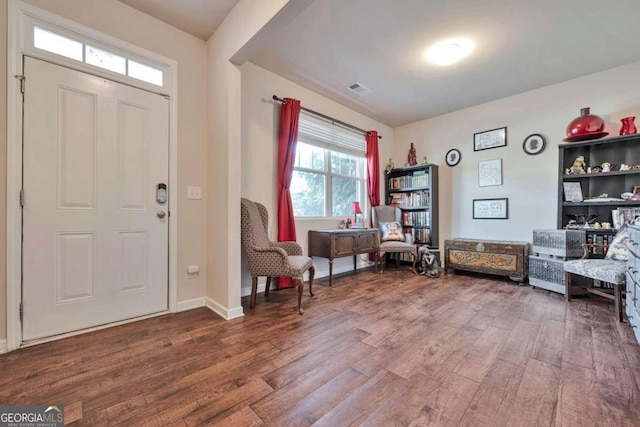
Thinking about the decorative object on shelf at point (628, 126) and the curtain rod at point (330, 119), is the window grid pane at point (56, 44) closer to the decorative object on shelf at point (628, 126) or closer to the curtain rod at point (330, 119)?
the curtain rod at point (330, 119)

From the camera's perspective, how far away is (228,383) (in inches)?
54.4

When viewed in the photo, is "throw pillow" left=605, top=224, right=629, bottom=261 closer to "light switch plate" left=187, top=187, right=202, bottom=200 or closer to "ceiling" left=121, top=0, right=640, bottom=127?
"ceiling" left=121, top=0, right=640, bottom=127

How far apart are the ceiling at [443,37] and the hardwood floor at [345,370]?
263 centimetres

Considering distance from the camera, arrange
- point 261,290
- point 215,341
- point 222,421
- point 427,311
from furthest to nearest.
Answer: point 261,290 < point 427,311 < point 215,341 < point 222,421

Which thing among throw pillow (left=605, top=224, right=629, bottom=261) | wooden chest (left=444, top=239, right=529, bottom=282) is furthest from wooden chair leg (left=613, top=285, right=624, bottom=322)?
wooden chest (left=444, top=239, right=529, bottom=282)

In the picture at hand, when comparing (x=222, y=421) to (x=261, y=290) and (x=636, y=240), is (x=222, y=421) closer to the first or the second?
(x=261, y=290)

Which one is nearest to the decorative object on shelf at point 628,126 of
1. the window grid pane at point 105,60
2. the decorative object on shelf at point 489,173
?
the decorative object on shelf at point 489,173

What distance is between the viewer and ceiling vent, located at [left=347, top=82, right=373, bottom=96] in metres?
3.43

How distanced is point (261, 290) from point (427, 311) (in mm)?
1808

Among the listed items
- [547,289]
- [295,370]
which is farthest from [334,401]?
[547,289]

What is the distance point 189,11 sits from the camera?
218 cm

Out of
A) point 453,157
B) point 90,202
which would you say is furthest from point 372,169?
point 90,202

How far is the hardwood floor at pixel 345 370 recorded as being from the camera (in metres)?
1.18

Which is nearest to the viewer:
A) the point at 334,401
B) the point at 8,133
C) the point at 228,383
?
the point at 334,401
